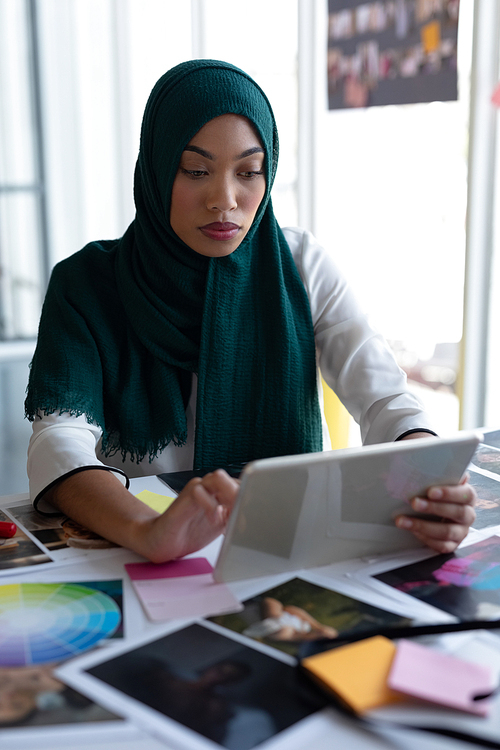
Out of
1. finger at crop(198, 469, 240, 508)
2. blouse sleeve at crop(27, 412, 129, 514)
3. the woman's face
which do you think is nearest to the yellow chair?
the woman's face

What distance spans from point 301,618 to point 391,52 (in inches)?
92.9

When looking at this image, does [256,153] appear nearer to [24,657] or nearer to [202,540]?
[202,540]

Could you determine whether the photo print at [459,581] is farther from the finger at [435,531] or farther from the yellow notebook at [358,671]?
the yellow notebook at [358,671]

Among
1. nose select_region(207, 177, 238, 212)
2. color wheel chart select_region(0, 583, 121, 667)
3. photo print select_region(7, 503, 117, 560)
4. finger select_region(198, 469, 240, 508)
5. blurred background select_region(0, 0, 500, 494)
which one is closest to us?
color wheel chart select_region(0, 583, 121, 667)

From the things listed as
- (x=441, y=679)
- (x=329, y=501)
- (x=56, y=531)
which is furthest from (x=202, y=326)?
(x=441, y=679)

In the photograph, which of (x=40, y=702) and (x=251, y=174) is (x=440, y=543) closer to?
(x=40, y=702)

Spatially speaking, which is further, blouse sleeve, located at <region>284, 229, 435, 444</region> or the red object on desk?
blouse sleeve, located at <region>284, 229, 435, 444</region>

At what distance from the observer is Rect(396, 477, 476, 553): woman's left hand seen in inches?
35.1

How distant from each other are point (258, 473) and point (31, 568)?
1.02 ft

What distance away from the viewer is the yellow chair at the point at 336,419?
2010mm

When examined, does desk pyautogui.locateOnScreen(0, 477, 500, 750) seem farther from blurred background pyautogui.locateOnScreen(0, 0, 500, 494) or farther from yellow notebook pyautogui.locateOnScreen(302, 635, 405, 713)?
blurred background pyautogui.locateOnScreen(0, 0, 500, 494)

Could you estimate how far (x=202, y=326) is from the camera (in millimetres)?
1325

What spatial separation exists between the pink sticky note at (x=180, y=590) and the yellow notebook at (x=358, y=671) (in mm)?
137

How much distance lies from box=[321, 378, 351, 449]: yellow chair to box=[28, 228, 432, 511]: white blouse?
1.42ft
